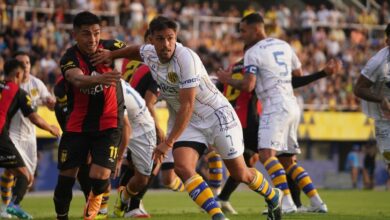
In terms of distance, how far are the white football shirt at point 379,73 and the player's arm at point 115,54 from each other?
11.1 feet

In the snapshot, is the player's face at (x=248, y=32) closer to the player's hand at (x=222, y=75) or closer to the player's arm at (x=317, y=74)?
the player's arm at (x=317, y=74)

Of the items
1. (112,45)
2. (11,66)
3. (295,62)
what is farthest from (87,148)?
(295,62)

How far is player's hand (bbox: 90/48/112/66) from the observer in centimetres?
1073

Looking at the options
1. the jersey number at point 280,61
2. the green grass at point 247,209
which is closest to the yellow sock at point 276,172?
the green grass at point 247,209

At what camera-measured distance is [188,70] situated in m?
10.2

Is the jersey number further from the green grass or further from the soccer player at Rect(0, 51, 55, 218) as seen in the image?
the soccer player at Rect(0, 51, 55, 218)

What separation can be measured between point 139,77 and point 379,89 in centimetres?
389

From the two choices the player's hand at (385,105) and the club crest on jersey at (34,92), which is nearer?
the player's hand at (385,105)

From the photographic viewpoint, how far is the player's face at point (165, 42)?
10.2 metres

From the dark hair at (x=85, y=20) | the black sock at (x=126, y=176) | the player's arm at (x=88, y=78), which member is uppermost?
the dark hair at (x=85, y=20)

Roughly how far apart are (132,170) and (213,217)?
166 inches

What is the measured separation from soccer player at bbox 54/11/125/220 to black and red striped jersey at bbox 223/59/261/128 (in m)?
4.71

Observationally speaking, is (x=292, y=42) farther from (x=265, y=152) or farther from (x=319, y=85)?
(x=265, y=152)

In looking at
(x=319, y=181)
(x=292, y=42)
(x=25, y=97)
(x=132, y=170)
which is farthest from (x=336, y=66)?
(x=292, y=42)
